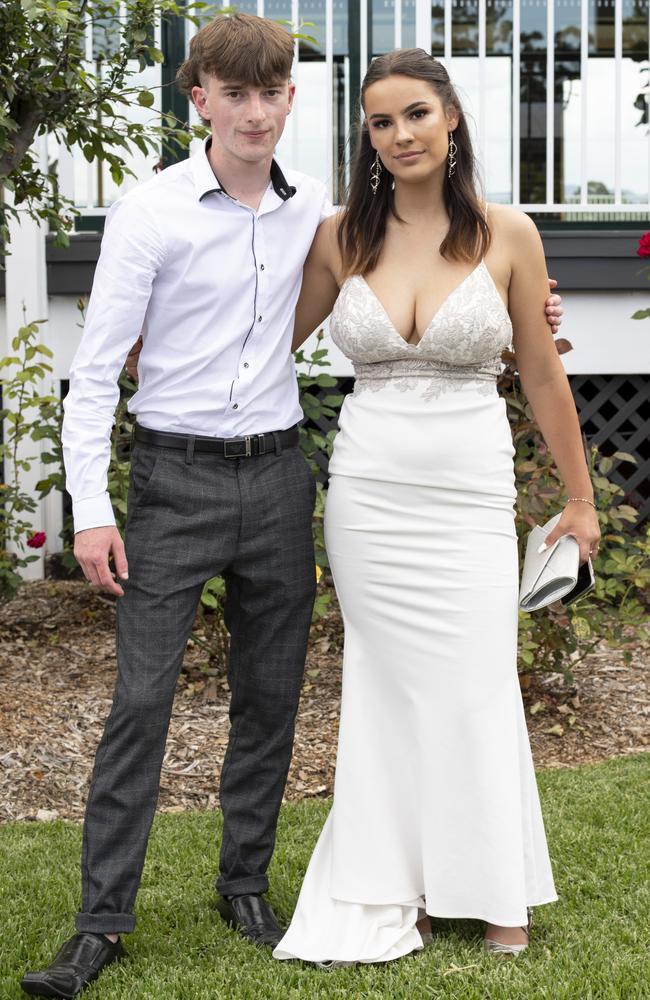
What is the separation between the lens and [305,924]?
3.03 m

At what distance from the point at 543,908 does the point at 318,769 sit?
1415mm

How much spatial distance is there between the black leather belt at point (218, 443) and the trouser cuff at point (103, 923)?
1.09 meters

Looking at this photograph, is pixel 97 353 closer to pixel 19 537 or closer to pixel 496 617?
pixel 496 617

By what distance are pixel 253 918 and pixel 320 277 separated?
1.63 m

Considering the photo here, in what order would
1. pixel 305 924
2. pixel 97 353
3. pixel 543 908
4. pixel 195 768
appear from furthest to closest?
pixel 195 768 → pixel 543 908 → pixel 305 924 → pixel 97 353

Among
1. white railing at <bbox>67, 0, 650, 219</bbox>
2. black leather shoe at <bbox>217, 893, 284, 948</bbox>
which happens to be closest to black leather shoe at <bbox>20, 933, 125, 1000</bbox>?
black leather shoe at <bbox>217, 893, 284, 948</bbox>

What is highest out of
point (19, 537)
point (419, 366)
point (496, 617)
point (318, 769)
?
point (419, 366)

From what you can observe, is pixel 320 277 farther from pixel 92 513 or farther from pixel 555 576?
pixel 555 576

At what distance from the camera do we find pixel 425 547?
295cm

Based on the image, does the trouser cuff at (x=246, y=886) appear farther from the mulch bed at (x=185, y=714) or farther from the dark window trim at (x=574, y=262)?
the dark window trim at (x=574, y=262)

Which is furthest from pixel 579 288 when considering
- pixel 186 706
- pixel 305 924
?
pixel 305 924

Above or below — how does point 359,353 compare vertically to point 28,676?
A: above

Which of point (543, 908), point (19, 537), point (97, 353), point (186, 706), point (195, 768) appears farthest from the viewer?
point (19, 537)

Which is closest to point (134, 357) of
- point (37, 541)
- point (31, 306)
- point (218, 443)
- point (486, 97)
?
point (218, 443)
